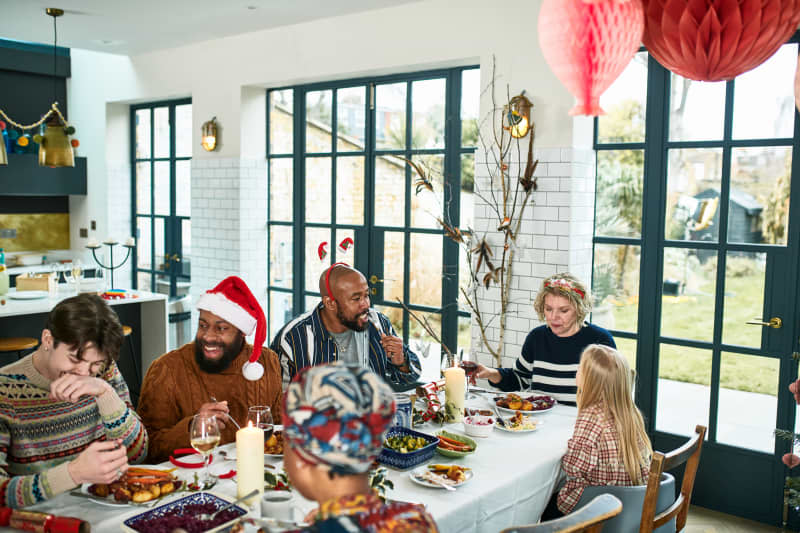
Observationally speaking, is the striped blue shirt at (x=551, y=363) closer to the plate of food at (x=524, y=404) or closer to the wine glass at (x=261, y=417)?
the plate of food at (x=524, y=404)

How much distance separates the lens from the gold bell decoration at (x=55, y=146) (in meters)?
5.49

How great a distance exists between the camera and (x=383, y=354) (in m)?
3.73

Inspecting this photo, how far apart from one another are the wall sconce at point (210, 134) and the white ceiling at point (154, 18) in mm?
718

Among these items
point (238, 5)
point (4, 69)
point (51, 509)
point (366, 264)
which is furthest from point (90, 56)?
point (51, 509)

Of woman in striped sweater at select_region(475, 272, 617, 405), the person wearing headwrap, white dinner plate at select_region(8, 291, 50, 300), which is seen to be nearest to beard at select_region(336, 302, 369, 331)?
woman in striped sweater at select_region(475, 272, 617, 405)

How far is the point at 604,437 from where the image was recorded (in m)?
2.53

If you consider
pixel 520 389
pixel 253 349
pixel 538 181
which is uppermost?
pixel 538 181

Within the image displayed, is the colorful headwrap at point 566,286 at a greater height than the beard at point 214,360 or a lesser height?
greater

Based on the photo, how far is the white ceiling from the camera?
4.96 meters

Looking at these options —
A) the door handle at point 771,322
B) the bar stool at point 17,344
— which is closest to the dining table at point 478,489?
the door handle at point 771,322

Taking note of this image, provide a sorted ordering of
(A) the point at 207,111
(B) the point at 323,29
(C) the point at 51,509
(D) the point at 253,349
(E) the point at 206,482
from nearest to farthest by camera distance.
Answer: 1. (C) the point at 51,509
2. (E) the point at 206,482
3. (D) the point at 253,349
4. (B) the point at 323,29
5. (A) the point at 207,111

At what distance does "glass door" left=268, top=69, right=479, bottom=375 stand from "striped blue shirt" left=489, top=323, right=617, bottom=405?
1160mm

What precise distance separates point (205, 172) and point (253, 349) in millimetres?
3844

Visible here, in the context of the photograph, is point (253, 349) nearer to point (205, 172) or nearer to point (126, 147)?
point (205, 172)
